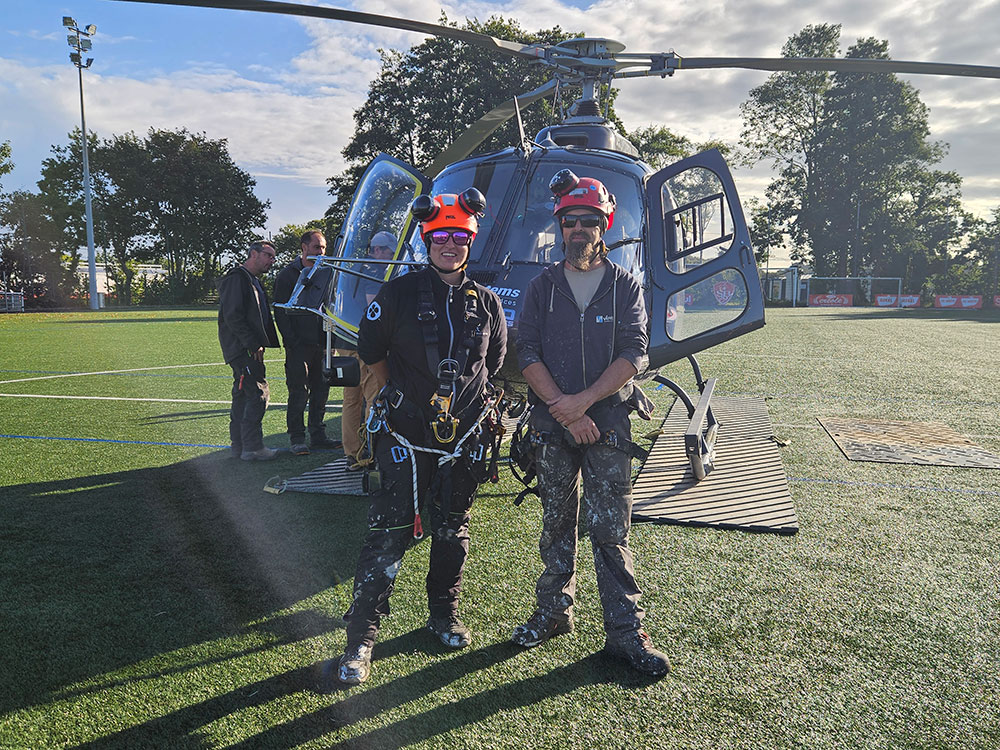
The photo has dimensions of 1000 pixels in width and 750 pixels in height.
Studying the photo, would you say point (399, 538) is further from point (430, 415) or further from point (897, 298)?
point (897, 298)

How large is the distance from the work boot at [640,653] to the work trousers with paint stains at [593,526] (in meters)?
0.04

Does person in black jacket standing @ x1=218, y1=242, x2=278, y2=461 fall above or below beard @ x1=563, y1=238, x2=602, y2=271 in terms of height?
below

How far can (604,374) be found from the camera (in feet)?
10.8

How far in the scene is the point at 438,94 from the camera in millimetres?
35781

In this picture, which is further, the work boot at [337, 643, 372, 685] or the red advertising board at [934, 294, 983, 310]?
the red advertising board at [934, 294, 983, 310]

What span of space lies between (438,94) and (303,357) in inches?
1255

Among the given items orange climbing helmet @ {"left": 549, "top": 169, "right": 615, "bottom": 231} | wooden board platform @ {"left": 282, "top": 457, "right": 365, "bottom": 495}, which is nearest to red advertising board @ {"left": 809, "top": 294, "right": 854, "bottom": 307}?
wooden board platform @ {"left": 282, "top": 457, "right": 365, "bottom": 495}

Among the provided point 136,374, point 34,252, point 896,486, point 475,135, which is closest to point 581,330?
point 475,135

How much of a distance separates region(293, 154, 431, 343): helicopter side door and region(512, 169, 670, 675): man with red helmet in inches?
82.6

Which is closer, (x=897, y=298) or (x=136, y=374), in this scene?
(x=136, y=374)

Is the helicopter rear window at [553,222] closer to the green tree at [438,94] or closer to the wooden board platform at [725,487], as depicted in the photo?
the wooden board platform at [725,487]

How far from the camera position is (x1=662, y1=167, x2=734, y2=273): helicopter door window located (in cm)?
563

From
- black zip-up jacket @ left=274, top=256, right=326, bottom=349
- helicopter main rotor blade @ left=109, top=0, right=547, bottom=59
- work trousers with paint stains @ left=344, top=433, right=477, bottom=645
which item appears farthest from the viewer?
black zip-up jacket @ left=274, top=256, right=326, bottom=349

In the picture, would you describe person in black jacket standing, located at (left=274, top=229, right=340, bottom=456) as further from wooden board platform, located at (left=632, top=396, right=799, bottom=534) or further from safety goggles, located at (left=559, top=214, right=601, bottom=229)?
safety goggles, located at (left=559, top=214, right=601, bottom=229)
